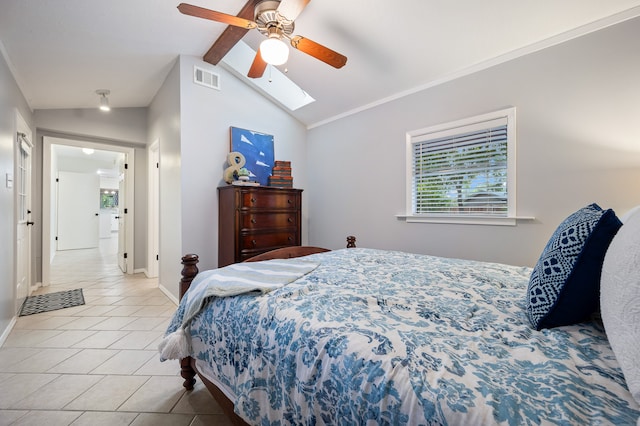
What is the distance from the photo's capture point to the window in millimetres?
2422

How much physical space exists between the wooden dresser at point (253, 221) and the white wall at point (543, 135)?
1.12m

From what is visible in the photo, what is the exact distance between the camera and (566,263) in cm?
85

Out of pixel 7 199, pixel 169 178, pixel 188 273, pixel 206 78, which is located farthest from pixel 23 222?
pixel 188 273

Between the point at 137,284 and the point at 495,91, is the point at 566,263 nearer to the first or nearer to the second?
the point at 495,91

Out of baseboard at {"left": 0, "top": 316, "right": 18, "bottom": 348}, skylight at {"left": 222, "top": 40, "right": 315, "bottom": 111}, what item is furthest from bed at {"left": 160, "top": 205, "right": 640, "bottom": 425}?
skylight at {"left": 222, "top": 40, "right": 315, "bottom": 111}

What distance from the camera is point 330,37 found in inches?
103

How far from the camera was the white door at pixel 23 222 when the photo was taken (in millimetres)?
2863

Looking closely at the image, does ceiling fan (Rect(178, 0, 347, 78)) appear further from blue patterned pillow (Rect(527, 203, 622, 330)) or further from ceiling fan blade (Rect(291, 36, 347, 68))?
blue patterned pillow (Rect(527, 203, 622, 330))

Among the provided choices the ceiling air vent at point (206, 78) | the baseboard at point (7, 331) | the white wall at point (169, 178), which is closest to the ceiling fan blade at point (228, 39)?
the ceiling air vent at point (206, 78)

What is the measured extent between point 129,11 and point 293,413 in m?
2.97

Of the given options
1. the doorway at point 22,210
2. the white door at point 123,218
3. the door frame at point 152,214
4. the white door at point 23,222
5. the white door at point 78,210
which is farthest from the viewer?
the white door at point 78,210

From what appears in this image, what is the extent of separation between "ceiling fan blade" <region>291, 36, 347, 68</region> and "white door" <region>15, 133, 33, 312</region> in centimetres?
296

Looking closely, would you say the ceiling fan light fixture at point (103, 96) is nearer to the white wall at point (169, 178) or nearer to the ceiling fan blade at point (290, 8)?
the white wall at point (169, 178)

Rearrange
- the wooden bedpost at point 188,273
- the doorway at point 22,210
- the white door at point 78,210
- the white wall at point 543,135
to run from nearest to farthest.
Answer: the wooden bedpost at point 188,273
the white wall at point 543,135
the doorway at point 22,210
the white door at point 78,210
